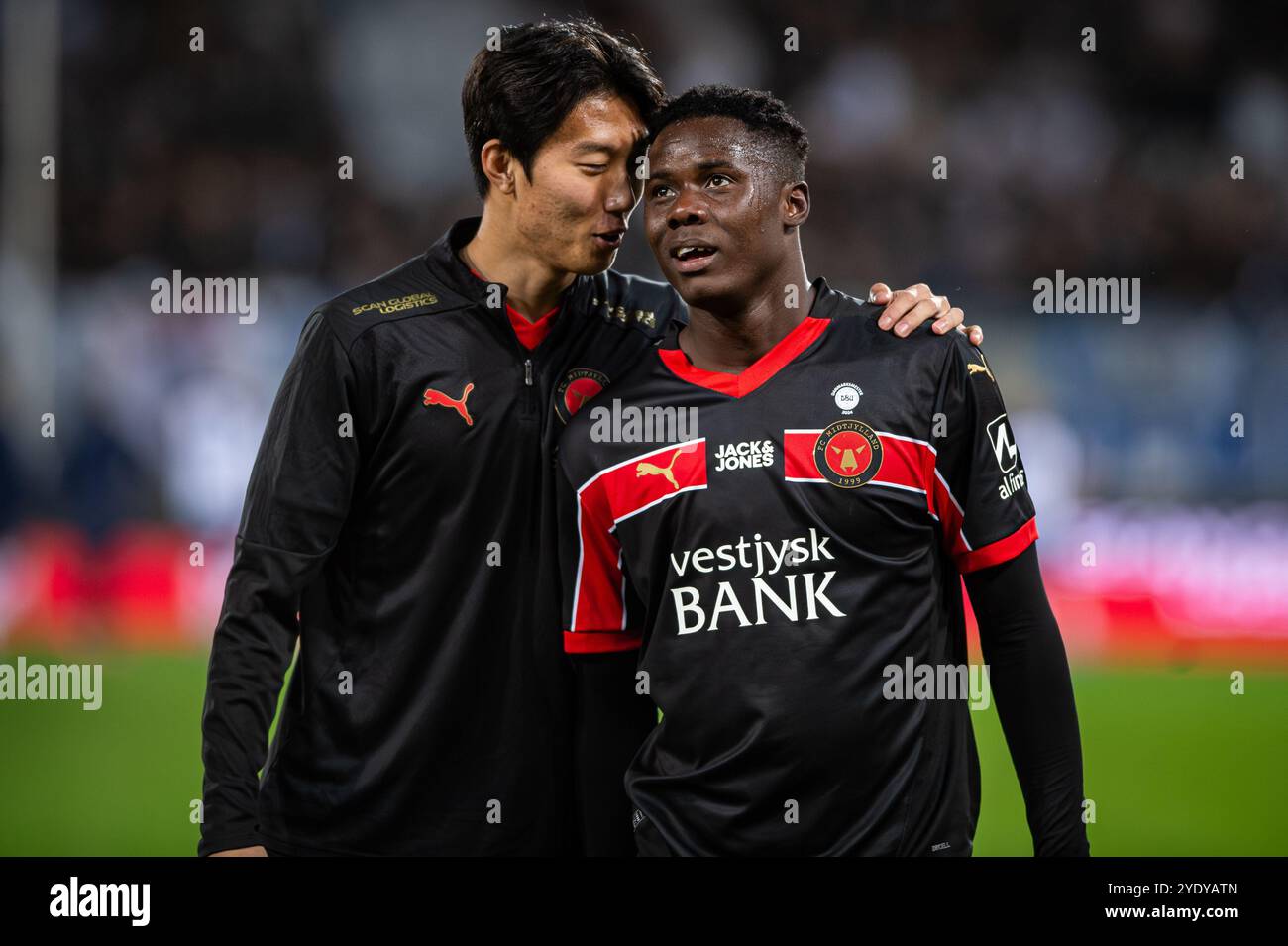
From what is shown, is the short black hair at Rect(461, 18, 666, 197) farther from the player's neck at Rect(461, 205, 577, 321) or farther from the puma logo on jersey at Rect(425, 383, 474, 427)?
the puma logo on jersey at Rect(425, 383, 474, 427)

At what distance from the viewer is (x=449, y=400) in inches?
118

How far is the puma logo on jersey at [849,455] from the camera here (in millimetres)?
2602

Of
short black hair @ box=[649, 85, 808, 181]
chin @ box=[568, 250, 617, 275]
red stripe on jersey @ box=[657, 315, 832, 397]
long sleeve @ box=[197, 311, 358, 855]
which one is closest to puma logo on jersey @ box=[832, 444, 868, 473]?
red stripe on jersey @ box=[657, 315, 832, 397]

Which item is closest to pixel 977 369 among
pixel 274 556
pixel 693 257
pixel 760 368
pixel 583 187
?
pixel 760 368

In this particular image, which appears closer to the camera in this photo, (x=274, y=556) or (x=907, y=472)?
(x=907, y=472)

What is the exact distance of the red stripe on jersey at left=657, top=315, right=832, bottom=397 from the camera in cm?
273

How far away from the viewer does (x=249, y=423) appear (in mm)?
9844

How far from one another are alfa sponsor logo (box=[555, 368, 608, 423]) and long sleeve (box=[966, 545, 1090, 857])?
0.94 metres

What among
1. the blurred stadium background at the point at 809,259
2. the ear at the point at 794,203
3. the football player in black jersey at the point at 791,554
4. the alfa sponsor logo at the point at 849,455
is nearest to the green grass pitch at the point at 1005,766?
the blurred stadium background at the point at 809,259

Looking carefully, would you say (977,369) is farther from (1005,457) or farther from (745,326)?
(745,326)

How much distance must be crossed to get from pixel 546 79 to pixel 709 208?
2.15ft

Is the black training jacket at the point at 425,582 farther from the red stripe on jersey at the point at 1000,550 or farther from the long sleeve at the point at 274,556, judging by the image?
the red stripe on jersey at the point at 1000,550

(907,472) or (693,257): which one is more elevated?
(693,257)

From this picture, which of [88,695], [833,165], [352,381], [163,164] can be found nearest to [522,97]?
[352,381]
